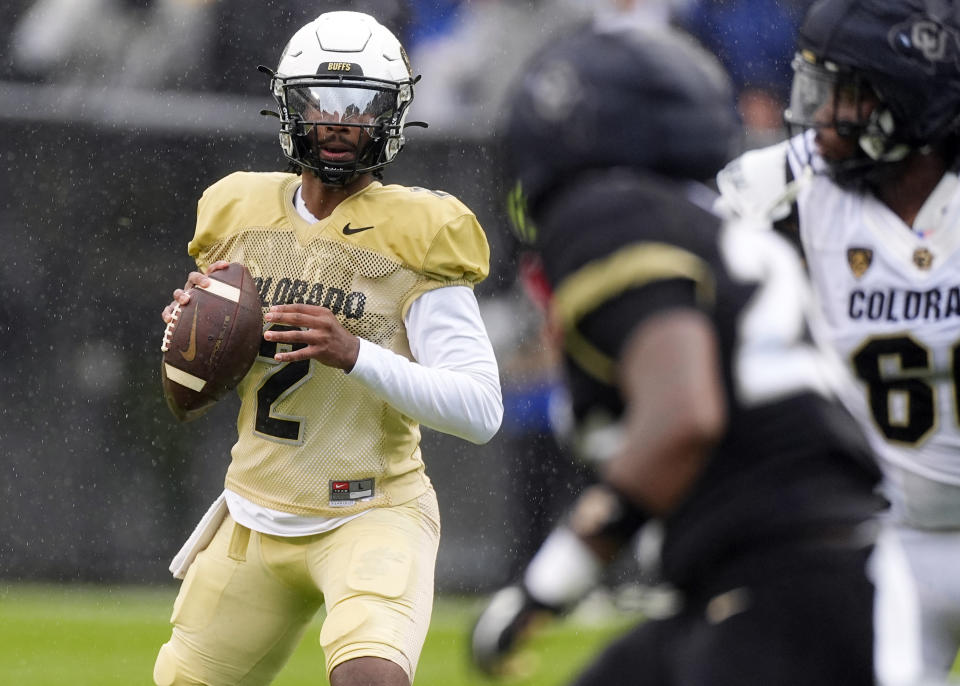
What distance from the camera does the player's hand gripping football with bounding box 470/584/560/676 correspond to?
1.91 metres

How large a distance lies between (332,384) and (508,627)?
1.42 metres

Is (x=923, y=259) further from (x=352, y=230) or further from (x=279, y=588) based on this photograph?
(x=279, y=588)

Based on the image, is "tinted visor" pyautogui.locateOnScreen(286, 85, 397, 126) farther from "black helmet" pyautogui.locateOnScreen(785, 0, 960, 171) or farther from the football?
"black helmet" pyautogui.locateOnScreen(785, 0, 960, 171)

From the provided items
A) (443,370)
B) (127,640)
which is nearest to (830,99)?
(443,370)

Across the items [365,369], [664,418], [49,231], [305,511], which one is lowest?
[49,231]

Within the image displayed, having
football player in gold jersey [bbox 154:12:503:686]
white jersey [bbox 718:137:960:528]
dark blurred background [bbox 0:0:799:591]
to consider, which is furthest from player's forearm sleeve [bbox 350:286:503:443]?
dark blurred background [bbox 0:0:799:591]

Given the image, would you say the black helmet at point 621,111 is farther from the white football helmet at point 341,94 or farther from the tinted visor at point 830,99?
the white football helmet at point 341,94

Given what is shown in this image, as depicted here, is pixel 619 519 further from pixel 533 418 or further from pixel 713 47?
pixel 713 47

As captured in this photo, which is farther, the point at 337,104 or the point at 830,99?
the point at 337,104

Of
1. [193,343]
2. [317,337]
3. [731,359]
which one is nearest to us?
[731,359]

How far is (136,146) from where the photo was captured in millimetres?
6734

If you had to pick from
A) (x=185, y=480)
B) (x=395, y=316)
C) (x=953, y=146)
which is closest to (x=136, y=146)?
(x=185, y=480)

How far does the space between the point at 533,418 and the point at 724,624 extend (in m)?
4.87

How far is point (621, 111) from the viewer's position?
2004 millimetres
